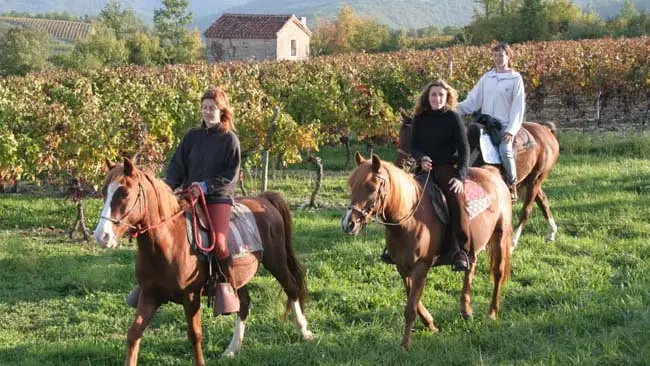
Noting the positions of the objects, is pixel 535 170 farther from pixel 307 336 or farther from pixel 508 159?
pixel 307 336

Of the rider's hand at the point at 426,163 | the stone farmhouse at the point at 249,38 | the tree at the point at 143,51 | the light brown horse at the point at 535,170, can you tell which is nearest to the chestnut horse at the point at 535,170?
the light brown horse at the point at 535,170

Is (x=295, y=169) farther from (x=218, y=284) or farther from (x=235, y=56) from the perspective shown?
(x=235, y=56)

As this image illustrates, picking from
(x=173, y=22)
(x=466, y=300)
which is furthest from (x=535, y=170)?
(x=173, y=22)

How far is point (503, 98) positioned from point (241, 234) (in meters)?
4.32

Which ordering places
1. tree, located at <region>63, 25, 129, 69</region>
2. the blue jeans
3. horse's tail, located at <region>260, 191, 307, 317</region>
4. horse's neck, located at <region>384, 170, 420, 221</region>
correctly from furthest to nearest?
tree, located at <region>63, 25, 129, 69</region> → the blue jeans → horse's tail, located at <region>260, 191, 307, 317</region> → horse's neck, located at <region>384, 170, 420, 221</region>

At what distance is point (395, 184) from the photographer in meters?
5.86

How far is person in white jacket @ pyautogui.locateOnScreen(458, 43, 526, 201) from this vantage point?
8.77 m

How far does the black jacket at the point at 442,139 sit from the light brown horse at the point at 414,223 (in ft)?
1.37

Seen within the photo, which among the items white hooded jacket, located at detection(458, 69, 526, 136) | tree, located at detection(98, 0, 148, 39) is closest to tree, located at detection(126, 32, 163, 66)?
tree, located at detection(98, 0, 148, 39)

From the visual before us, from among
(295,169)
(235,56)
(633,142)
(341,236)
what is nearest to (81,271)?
(341,236)

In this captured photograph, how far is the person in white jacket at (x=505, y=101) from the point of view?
877 cm

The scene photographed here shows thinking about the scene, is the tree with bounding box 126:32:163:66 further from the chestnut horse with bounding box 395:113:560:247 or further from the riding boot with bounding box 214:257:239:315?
the riding boot with bounding box 214:257:239:315

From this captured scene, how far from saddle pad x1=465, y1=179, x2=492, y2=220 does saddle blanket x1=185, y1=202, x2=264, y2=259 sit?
1.95 metres

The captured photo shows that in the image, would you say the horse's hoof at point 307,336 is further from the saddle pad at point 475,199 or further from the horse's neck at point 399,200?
the saddle pad at point 475,199
